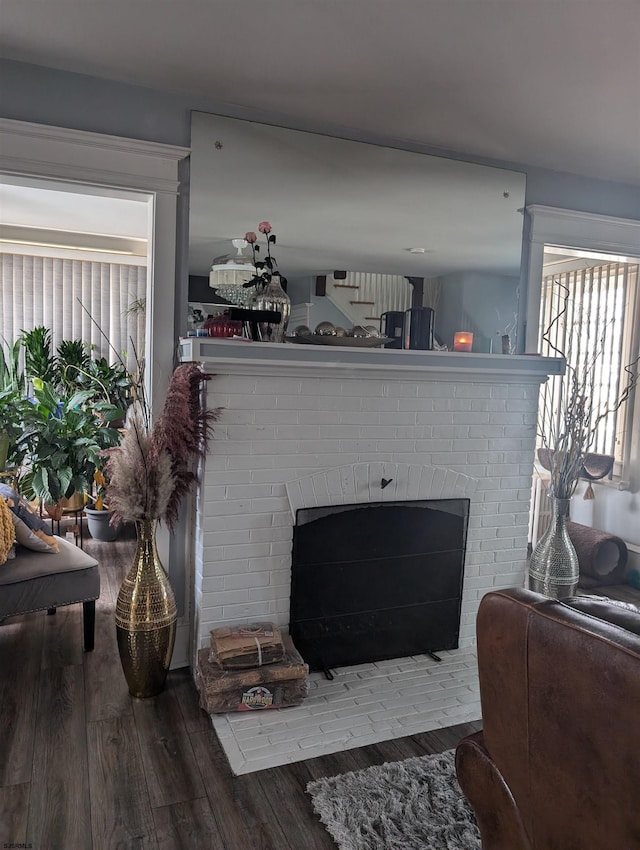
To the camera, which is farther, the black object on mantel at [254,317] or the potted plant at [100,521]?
the potted plant at [100,521]

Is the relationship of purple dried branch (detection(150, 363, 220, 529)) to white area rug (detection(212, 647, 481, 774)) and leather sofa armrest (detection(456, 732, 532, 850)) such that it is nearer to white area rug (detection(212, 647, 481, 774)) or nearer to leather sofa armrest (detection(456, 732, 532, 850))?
white area rug (detection(212, 647, 481, 774))

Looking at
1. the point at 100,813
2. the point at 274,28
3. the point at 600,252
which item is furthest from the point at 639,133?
the point at 100,813

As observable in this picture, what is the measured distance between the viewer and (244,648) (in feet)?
8.25

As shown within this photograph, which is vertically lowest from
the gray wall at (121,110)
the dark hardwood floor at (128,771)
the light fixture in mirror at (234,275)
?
the dark hardwood floor at (128,771)

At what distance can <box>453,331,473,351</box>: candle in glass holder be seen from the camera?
313 centimetres

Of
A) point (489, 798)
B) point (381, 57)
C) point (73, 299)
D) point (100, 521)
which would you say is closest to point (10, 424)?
point (100, 521)

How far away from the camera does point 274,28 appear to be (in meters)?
2.08

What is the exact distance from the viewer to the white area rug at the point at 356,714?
2303mm

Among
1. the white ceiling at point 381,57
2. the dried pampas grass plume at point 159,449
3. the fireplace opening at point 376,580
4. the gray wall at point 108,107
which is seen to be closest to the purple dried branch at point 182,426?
the dried pampas grass plume at point 159,449

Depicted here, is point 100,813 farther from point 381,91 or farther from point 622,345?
point 622,345

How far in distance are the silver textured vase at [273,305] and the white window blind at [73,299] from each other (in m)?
3.16

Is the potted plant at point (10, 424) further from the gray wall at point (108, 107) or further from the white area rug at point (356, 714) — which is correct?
the white area rug at point (356, 714)

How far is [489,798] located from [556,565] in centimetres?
206

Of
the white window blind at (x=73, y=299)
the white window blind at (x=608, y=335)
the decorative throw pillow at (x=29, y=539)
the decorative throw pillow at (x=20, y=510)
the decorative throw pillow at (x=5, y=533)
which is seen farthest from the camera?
the white window blind at (x=73, y=299)
